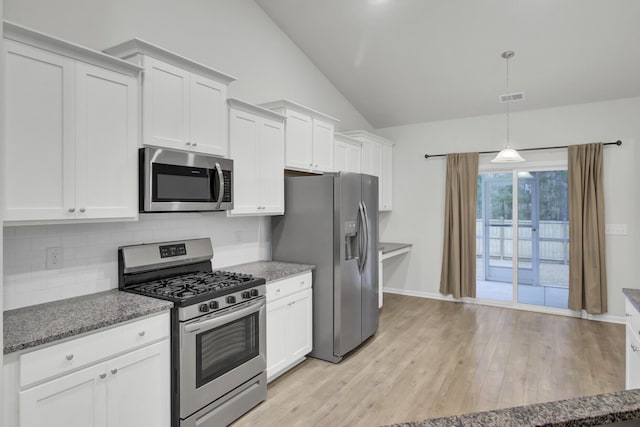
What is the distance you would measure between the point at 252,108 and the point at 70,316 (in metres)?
2.02

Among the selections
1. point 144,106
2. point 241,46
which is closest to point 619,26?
point 241,46

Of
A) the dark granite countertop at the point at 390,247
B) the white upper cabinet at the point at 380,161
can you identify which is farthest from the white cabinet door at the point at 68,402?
the white upper cabinet at the point at 380,161

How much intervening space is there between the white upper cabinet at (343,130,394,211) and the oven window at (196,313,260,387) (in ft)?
10.2

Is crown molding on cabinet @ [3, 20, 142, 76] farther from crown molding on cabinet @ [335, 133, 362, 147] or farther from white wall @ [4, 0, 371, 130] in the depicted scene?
crown molding on cabinet @ [335, 133, 362, 147]

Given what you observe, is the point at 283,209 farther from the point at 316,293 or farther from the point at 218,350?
the point at 218,350

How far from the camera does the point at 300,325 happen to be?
10.9 feet

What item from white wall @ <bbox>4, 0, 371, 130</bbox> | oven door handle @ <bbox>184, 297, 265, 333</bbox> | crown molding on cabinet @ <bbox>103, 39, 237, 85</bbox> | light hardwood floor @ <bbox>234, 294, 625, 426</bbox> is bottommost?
light hardwood floor @ <bbox>234, 294, 625, 426</bbox>

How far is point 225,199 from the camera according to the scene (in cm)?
290

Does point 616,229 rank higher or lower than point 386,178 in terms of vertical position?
lower

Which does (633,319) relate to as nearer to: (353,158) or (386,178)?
(353,158)

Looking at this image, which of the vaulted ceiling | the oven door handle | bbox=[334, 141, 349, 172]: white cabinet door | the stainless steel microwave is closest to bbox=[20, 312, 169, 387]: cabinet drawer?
the oven door handle

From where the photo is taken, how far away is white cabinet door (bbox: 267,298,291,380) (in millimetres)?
2949

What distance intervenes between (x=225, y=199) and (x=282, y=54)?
218cm

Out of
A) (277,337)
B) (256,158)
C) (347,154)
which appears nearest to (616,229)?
(347,154)
